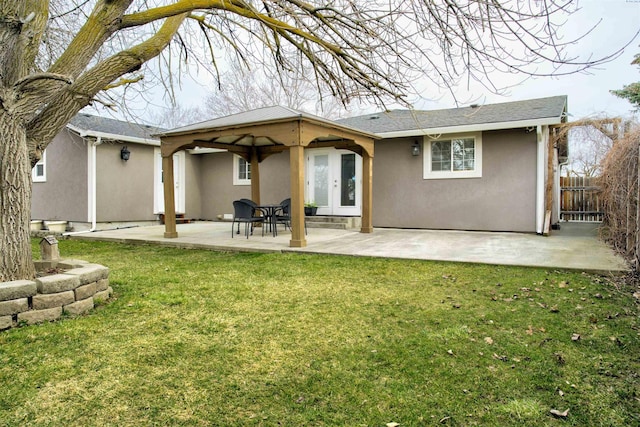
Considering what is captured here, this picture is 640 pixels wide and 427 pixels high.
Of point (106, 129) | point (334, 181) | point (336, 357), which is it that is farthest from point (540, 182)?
point (106, 129)

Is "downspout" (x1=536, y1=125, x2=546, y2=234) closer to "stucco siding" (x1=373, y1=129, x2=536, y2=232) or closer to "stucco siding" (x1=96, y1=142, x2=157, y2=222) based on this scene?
"stucco siding" (x1=373, y1=129, x2=536, y2=232)

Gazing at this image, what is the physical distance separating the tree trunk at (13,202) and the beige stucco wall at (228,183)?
851 centimetres

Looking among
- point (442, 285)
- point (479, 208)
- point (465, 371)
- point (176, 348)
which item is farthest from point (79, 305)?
point (479, 208)

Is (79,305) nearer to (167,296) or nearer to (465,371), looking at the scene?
(167,296)

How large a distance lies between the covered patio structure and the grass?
2906mm

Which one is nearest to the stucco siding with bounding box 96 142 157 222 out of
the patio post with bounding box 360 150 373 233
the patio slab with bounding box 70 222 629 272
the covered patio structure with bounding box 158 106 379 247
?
the patio slab with bounding box 70 222 629 272

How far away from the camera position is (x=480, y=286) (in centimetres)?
440

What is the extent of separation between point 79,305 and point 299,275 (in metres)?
2.36

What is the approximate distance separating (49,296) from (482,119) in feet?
28.4

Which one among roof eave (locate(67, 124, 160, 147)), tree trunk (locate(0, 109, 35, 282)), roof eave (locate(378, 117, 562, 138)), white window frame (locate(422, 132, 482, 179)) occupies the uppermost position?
roof eave (locate(67, 124, 160, 147))

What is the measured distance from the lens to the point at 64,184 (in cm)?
1092

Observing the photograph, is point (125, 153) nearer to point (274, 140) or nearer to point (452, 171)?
point (274, 140)

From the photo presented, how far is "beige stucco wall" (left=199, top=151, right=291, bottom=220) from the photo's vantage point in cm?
1211

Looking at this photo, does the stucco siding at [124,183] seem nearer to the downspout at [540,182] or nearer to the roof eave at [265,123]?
the roof eave at [265,123]
